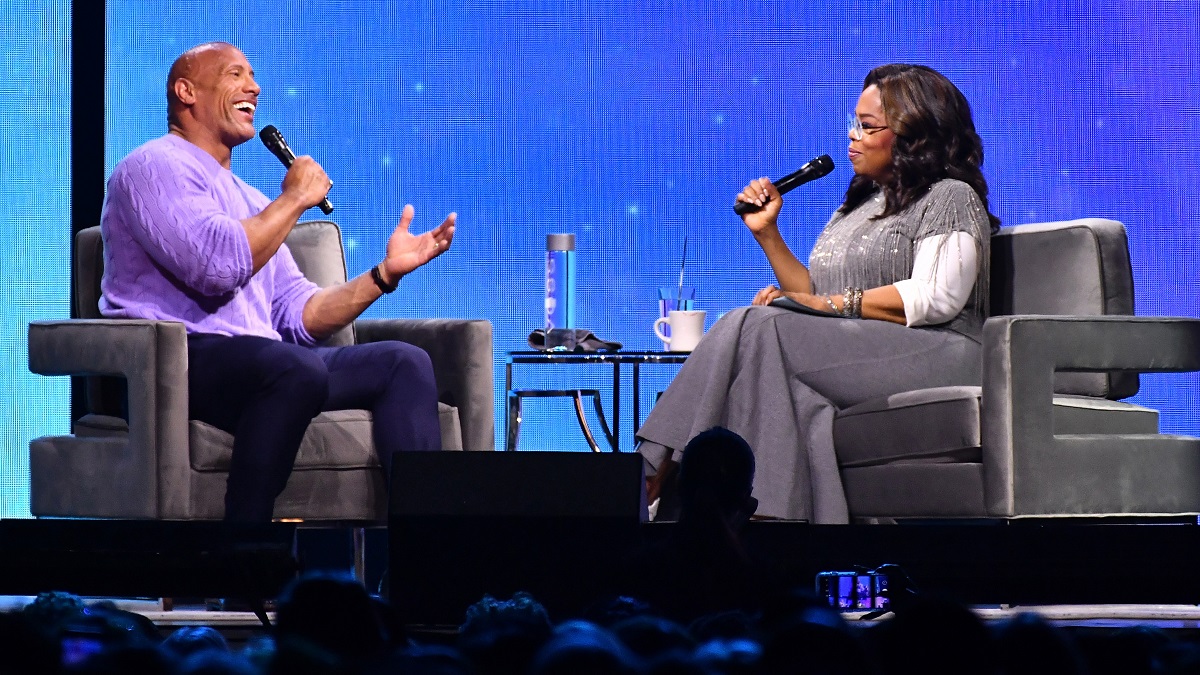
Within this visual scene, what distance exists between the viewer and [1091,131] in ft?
13.3

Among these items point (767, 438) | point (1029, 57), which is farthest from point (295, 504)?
point (1029, 57)

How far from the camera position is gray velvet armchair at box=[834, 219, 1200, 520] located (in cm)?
248

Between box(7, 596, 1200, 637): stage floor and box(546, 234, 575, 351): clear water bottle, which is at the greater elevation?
box(546, 234, 575, 351): clear water bottle

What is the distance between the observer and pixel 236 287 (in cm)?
253

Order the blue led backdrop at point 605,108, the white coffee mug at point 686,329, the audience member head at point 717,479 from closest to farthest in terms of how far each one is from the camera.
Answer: the audience member head at point 717,479
the white coffee mug at point 686,329
the blue led backdrop at point 605,108

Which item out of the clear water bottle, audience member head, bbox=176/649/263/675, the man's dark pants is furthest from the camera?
the clear water bottle

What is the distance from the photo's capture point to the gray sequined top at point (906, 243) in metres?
2.79

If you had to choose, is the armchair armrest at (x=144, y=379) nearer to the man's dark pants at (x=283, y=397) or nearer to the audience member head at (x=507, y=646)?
the man's dark pants at (x=283, y=397)

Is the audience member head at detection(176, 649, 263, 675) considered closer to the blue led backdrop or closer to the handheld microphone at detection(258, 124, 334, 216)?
the handheld microphone at detection(258, 124, 334, 216)

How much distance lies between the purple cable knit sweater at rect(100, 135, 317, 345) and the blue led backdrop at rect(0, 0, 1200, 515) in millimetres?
1501

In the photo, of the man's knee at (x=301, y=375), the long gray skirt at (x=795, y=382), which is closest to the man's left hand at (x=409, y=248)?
the man's knee at (x=301, y=375)

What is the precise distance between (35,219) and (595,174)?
160 centimetres

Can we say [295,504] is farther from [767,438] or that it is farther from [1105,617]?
[1105,617]

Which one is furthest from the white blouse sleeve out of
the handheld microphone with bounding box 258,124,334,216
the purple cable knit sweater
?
the purple cable knit sweater
